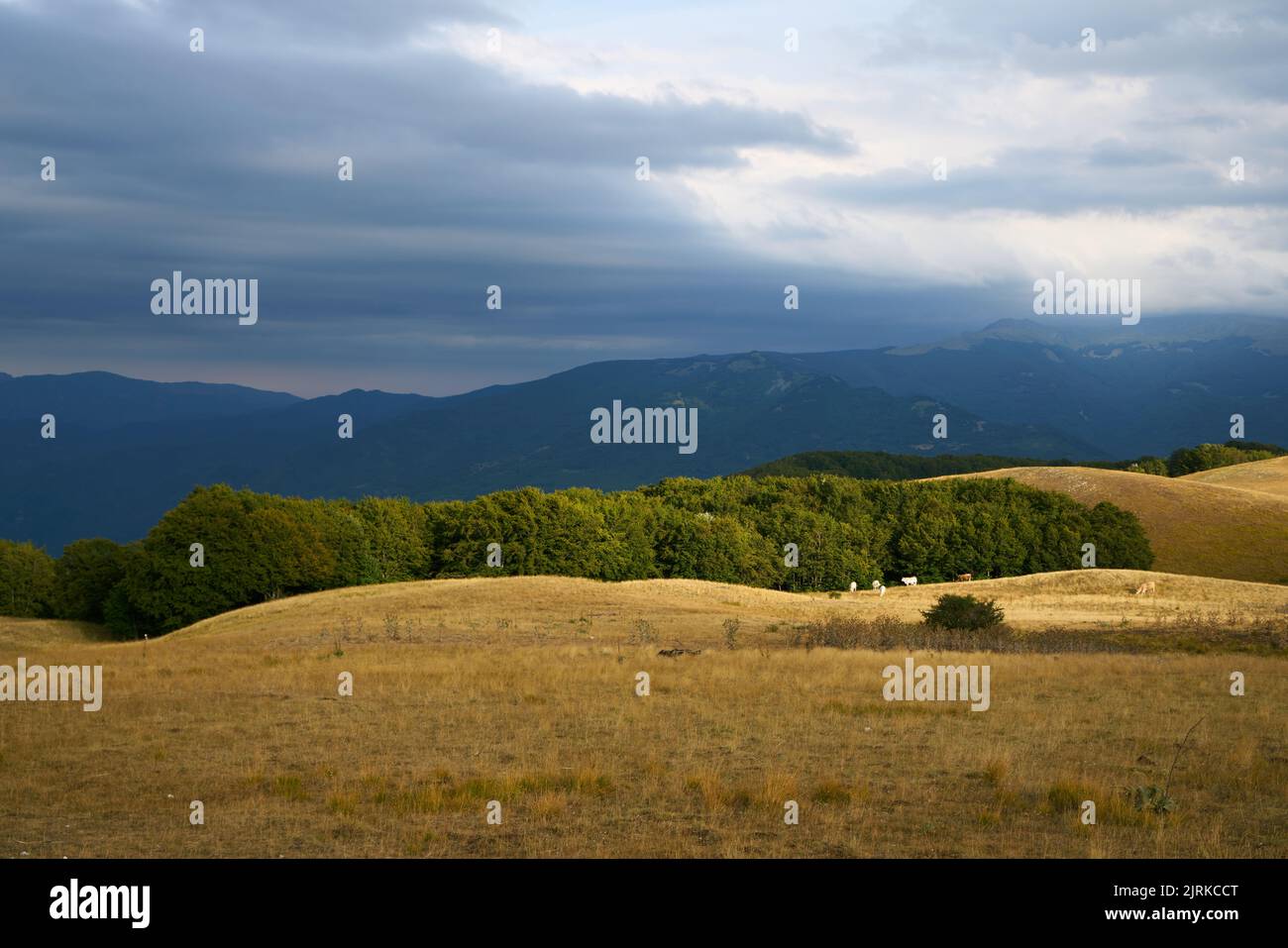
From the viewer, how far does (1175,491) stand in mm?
126312

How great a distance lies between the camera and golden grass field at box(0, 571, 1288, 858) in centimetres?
1382

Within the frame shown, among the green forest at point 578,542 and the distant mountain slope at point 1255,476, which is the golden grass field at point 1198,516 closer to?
the distant mountain slope at point 1255,476

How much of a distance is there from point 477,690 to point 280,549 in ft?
191

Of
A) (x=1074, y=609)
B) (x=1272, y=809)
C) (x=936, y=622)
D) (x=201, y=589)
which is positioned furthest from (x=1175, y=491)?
(x=1272, y=809)

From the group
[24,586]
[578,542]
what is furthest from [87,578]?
[578,542]

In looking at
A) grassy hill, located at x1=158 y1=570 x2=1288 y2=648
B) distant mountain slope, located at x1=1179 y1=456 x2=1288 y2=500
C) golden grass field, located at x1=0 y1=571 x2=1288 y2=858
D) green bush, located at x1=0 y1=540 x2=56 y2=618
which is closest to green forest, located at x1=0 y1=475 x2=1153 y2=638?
green bush, located at x1=0 y1=540 x2=56 y2=618

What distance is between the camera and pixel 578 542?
3765 inches

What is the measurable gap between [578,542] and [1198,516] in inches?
2801

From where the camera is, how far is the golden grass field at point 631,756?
13820 millimetres

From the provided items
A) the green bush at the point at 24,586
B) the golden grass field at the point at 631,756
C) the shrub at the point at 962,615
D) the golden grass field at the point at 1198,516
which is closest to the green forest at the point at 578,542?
the green bush at the point at 24,586

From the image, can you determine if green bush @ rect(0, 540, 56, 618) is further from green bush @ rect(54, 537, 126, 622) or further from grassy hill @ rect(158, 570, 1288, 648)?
grassy hill @ rect(158, 570, 1288, 648)

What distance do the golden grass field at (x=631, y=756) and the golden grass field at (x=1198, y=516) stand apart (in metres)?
82.9

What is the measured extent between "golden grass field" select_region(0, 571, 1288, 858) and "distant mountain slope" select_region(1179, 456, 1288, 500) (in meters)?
123
